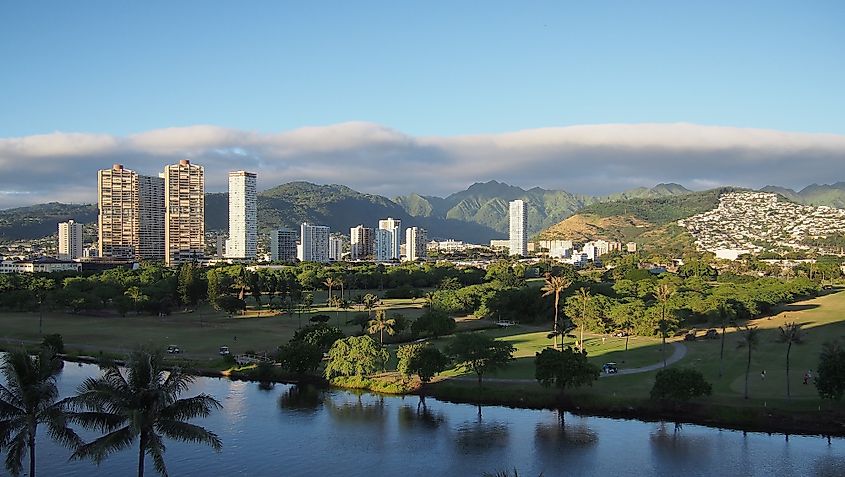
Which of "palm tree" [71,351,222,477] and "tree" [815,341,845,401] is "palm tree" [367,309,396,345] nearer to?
"tree" [815,341,845,401]

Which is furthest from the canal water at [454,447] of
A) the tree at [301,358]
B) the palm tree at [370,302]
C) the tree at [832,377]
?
the palm tree at [370,302]

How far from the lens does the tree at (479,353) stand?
5650cm

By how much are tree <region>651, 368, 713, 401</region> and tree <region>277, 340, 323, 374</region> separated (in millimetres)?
27777

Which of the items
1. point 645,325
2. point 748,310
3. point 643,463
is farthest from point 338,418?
point 748,310

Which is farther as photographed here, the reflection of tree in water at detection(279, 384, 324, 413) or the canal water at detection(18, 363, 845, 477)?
the reflection of tree in water at detection(279, 384, 324, 413)

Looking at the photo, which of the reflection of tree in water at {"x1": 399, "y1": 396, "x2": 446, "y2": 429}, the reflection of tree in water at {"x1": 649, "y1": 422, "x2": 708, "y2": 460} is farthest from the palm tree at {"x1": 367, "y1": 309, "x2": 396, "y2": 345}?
the reflection of tree in water at {"x1": 649, "y1": 422, "x2": 708, "y2": 460}

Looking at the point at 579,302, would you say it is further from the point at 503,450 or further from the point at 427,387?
the point at 503,450

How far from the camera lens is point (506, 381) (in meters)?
58.0

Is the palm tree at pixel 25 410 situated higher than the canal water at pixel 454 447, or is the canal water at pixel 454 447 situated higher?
the palm tree at pixel 25 410

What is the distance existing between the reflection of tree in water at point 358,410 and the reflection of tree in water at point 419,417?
1411mm

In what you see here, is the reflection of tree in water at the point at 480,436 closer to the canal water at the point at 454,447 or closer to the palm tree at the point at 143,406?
the canal water at the point at 454,447

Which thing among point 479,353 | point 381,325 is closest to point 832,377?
point 479,353

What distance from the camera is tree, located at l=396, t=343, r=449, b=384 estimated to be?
5716 cm

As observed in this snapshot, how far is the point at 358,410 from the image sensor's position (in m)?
Answer: 52.0
